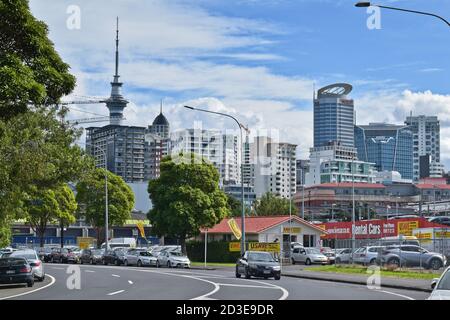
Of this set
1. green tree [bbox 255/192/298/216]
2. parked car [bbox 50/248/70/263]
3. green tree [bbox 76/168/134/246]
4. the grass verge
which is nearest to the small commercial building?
green tree [bbox 76/168/134/246]

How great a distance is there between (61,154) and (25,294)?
32.2ft

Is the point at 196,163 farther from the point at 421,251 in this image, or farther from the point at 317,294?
the point at 317,294

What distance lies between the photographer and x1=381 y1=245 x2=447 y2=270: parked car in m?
46.6

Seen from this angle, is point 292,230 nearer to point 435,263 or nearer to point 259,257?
point 435,263

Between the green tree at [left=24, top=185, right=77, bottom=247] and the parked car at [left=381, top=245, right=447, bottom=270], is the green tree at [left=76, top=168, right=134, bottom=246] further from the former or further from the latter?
the parked car at [left=381, top=245, right=447, bottom=270]

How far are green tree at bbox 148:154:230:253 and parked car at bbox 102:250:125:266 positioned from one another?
498cm

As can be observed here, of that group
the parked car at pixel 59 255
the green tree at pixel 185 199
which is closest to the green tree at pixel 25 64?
the green tree at pixel 185 199

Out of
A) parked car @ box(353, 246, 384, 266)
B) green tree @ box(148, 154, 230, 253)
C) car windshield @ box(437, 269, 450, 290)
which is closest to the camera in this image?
car windshield @ box(437, 269, 450, 290)

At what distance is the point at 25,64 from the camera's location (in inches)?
860

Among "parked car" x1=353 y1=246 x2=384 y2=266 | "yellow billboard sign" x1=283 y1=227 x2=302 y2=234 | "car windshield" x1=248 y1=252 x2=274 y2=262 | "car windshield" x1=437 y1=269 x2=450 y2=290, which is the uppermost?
"car windshield" x1=437 y1=269 x2=450 y2=290

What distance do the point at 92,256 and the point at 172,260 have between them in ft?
36.7

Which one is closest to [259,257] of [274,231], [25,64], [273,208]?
[25,64]

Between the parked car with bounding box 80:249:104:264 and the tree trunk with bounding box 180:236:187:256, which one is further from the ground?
the tree trunk with bounding box 180:236:187:256
